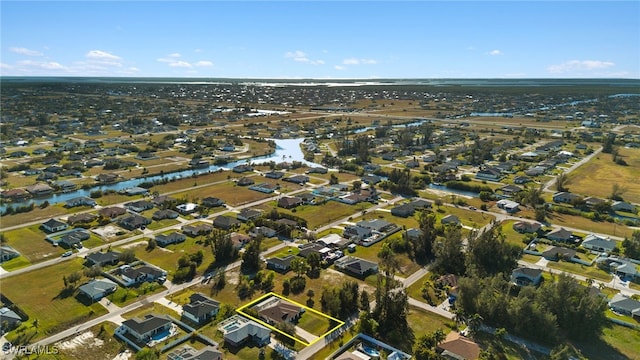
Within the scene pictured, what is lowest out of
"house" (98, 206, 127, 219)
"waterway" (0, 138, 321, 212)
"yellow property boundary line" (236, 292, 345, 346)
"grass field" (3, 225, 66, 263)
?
"waterway" (0, 138, 321, 212)

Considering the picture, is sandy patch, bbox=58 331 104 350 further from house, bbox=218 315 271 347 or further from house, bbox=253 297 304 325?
house, bbox=253 297 304 325

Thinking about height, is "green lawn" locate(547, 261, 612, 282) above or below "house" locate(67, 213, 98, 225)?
below

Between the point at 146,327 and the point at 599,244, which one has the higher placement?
the point at 146,327

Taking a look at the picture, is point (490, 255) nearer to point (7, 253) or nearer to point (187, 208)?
point (187, 208)

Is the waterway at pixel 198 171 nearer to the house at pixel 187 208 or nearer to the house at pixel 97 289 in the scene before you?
the house at pixel 187 208

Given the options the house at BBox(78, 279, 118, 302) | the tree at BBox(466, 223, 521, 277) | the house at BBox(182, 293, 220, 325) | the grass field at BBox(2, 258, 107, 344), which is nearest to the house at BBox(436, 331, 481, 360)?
the tree at BBox(466, 223, 521, 277)

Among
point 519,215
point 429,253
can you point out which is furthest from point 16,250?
point 519,215

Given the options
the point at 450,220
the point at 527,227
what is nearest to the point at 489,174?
the point at 527,227
